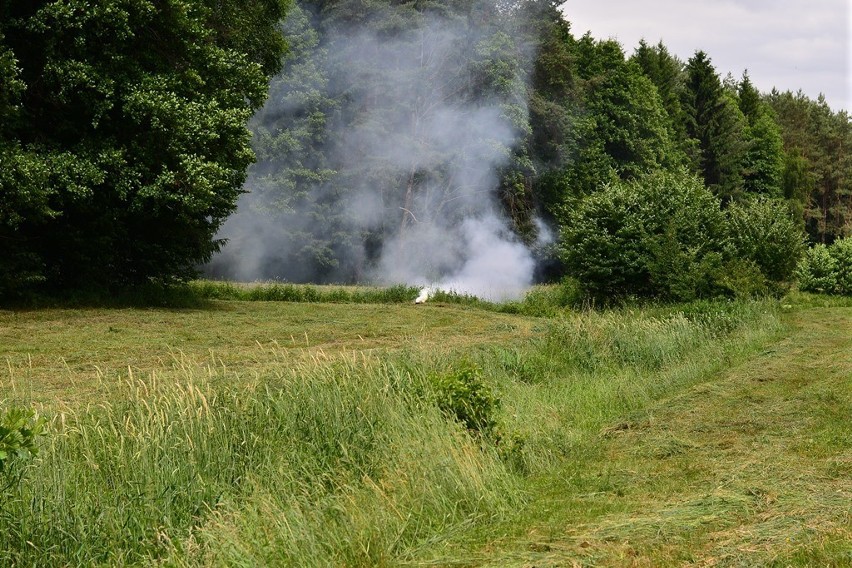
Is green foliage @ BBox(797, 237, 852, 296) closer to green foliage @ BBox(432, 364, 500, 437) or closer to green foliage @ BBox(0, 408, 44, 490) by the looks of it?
green foliage @ BBox(432, 364, 500, 437)

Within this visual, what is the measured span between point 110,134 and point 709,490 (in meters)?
16.0

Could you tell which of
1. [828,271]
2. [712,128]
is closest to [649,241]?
[828,271]

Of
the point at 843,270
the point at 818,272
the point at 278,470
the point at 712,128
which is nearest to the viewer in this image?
the point at 278,470

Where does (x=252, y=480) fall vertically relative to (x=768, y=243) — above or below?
below

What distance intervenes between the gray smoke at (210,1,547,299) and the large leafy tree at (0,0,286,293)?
58.6 feet

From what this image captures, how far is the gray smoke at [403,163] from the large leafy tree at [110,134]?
1786 cm

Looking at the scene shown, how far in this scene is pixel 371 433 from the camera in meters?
7.70

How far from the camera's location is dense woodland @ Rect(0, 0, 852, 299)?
18.5 m

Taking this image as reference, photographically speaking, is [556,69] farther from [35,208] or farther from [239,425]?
[239,425]

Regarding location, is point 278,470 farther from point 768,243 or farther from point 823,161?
point 823,161

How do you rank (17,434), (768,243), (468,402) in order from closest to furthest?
(17,434), (468,402), (768,243)

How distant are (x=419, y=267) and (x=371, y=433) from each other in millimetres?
32791

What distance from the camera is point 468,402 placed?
8508 millimetres

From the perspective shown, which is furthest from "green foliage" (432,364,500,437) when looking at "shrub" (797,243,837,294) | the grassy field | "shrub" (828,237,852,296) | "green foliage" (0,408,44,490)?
"shrub" (828,237,852,296)
